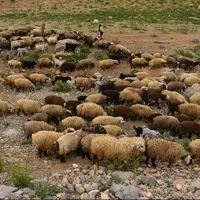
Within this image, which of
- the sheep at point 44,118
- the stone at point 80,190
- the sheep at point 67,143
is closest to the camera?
the stone at point 80,190

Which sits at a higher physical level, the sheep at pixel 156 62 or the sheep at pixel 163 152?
the sheep at pixel 163 152

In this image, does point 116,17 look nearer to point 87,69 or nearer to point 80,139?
point 87,69

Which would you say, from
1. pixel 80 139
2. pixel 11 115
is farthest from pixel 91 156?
pixel 11 115

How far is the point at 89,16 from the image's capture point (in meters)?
32.9

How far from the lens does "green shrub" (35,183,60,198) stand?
23.1 ft

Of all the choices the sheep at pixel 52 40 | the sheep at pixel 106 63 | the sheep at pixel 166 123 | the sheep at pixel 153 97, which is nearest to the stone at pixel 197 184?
the sheep at pixel 166 123

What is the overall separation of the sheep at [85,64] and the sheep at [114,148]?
9.48m

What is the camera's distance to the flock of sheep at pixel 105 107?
8805 mm

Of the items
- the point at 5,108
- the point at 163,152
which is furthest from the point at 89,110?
the point at 163,152

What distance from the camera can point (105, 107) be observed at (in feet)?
42.8

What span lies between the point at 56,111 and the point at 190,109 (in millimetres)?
4254

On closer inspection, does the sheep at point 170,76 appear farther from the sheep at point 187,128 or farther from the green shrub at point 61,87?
the sheep at point 187,128

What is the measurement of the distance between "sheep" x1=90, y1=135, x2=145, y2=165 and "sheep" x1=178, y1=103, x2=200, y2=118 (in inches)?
164

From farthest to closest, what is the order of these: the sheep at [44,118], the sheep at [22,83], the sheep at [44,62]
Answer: the sheep at [44,62] → the sheep at [22,83] → the sheep at [44,118]
